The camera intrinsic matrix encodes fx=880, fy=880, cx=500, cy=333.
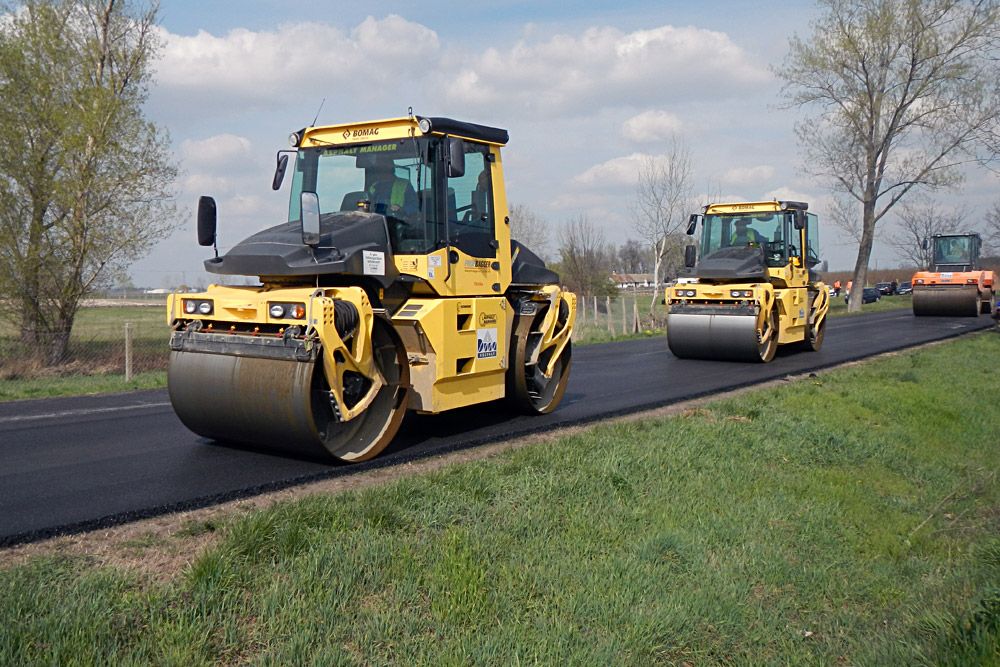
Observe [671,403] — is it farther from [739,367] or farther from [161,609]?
[161,609]

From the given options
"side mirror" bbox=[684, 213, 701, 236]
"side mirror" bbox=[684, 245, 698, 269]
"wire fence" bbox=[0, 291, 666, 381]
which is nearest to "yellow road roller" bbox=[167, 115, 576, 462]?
"side mirror" bbox=[684, 245, 698, 269]

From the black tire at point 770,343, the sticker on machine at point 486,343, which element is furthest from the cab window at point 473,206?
the black tire at point 770,343

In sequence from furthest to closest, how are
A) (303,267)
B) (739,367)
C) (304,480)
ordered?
1. (739,367)
2. (303,267)
3. (304,480)

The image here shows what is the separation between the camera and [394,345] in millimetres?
7254

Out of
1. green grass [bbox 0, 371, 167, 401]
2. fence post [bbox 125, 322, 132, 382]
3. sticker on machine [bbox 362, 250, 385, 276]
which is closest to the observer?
sticker on machine [bbox 362, 250, 385, 276]

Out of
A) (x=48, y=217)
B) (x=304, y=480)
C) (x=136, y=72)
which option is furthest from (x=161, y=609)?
(x=136, y=72)

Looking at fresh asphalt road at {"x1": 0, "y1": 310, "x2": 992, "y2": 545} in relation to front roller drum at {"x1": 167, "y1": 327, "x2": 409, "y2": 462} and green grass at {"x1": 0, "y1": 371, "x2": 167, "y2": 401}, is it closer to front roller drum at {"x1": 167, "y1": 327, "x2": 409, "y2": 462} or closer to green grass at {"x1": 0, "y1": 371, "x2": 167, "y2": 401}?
front roller drum at {"x1": 167, "y1": 327, "x2": 409, "y2": 462}

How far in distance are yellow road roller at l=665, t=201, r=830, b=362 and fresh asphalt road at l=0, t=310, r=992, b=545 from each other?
4.56 ft

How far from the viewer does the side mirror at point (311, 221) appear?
6.56 m

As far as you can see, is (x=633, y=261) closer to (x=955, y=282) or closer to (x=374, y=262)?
(x=955, y=282)

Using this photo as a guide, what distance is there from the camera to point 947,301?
28406 mm

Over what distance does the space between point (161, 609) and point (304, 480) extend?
8.30ft

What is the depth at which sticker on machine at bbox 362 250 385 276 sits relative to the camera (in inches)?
281

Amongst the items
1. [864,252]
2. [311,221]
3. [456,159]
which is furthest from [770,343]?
[864,252]
